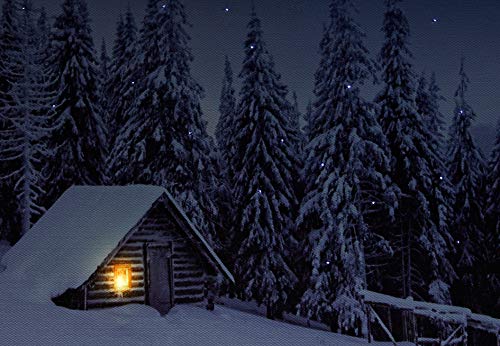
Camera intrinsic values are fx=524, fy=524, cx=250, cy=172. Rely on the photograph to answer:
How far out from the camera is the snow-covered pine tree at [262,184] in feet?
100

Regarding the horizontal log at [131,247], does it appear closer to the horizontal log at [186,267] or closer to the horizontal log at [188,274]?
the horizontal log at [186,267]

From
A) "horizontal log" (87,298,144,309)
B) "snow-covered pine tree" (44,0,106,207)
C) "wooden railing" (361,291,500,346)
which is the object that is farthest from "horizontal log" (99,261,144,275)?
"snow-covered pine tree" (44,0,106,207)

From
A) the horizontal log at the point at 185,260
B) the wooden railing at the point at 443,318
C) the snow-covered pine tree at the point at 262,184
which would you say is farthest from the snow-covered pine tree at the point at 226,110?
the wooden railing at the point at 443,318

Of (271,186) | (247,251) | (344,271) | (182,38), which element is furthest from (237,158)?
(344,271)

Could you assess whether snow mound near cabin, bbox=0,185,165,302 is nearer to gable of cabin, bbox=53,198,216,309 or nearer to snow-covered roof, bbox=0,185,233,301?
snow-covered roof, bbox=0,185,233,301

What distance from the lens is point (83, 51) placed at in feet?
110

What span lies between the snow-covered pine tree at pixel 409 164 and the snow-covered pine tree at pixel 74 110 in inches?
704

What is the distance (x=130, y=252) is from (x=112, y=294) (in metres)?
1.76

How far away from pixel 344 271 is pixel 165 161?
10.9 m

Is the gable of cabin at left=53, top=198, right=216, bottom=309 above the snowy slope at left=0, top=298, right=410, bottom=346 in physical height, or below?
above

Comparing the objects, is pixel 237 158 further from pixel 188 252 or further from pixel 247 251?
pixel 188 252

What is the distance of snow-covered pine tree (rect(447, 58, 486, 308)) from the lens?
Answer: 3306 centimetres

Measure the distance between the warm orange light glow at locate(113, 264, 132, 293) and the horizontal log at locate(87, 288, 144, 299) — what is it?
199mm

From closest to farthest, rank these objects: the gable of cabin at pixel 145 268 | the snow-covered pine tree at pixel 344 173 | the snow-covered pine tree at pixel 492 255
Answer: the gable of cabin at pixel 145 268
the snow-covered pine tree at pixel 344 173
the snow-covered pine tree at pixel 492 255
